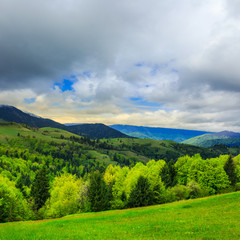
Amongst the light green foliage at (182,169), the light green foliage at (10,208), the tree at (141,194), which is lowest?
the light green foliage at (10,208)

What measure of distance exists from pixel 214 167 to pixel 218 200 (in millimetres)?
31307

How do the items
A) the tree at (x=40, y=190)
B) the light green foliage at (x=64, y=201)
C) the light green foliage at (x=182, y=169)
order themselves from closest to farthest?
the light green foliage at (x=64, y=201) → the tree at (x=40, y=190) → the light green foliage at (x=182, y=169)

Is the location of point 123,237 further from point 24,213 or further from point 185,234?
point 24,213

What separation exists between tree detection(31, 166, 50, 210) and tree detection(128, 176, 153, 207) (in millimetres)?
33745

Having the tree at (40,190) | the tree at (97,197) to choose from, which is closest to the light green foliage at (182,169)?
the tree at (97,197)

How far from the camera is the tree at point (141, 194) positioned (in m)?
54.5

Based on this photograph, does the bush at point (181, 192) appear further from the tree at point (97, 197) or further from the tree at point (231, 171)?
the tree at point (97, 197)

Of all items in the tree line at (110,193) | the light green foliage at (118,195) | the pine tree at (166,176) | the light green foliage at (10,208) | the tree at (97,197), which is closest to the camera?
the light green foliage at (10,208)

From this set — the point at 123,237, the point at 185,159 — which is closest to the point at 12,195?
the point at 123,237

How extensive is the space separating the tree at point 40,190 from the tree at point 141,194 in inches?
1329

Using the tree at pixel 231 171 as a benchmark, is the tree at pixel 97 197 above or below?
below

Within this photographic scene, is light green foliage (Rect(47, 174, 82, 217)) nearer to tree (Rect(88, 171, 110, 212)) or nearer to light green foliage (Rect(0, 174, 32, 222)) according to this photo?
tree (Rect(88, 171, 110, 212))

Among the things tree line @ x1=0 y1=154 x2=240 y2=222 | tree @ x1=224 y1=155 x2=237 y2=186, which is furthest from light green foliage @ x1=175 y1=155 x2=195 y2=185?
Answer: tree @ x1=224 y1=155 x2=237 y2=186

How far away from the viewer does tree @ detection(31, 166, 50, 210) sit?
2446 inches
